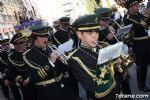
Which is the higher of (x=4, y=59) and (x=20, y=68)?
(x=20, y=68)

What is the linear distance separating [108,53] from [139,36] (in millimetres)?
4961

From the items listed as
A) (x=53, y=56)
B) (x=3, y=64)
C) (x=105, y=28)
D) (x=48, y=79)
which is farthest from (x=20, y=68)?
(x=3, y=64)

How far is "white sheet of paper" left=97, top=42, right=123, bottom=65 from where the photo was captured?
383 centimetres

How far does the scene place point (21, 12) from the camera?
5828 cm

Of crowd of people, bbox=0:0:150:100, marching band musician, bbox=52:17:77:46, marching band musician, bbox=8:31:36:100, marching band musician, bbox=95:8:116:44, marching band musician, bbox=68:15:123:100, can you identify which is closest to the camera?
marching band musician, bbox=68:15:123:100

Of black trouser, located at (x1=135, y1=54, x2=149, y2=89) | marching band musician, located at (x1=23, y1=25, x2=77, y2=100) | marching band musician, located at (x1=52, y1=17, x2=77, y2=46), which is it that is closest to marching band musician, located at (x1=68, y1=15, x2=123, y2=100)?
marching band musician, located at (x1=23, y1=25, x2=77, y2=100)

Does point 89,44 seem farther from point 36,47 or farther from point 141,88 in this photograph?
point 141,88

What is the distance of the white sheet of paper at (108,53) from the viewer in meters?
3.83

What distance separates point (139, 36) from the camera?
874cm

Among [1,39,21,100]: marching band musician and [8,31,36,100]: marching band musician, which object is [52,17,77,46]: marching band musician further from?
[8,31,36,100]: marching band musician

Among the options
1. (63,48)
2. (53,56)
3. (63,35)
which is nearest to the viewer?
(53,56)

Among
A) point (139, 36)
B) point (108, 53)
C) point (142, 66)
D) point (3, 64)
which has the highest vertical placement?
point (108, 53)

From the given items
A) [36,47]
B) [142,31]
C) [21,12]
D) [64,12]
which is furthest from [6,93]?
[21,12]

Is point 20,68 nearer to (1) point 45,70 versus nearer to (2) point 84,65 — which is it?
(1) point 45,70
